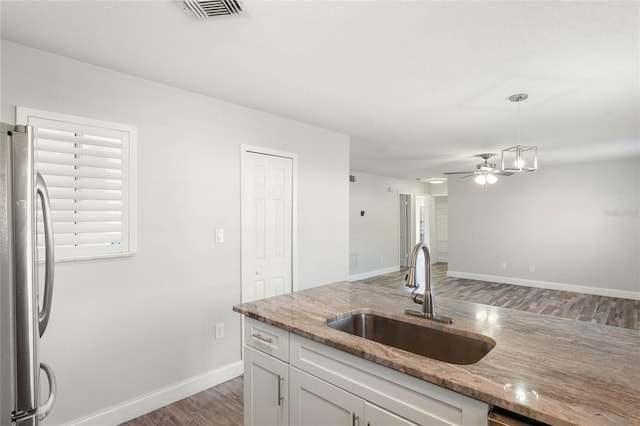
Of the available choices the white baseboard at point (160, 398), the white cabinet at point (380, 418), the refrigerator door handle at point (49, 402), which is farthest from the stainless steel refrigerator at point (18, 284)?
the white baseboard at point (160, 398)

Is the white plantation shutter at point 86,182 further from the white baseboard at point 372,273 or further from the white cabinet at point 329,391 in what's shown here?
the white baseboard at point 372,273

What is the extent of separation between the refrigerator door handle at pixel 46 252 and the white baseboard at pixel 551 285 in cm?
802

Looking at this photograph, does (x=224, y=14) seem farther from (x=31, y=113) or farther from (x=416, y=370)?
(x=416, y=370)

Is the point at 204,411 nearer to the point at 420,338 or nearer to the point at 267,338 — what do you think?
the point at 267,338

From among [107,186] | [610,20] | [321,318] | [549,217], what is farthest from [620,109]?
[107,186]

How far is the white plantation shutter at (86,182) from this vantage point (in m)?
2.12

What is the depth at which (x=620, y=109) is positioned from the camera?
10.8 ft

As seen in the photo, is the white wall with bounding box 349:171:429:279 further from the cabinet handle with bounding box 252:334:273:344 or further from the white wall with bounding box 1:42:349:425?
the cabinet handle with bounding box 252:334:273:344

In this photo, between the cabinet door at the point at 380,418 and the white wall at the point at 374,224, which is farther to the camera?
the white wall at the point at 374,224

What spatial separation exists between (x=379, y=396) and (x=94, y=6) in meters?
2.20

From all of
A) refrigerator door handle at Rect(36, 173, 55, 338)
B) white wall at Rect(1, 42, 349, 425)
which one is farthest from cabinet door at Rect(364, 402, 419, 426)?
white wall at Rect(1, 42, 349, 425)

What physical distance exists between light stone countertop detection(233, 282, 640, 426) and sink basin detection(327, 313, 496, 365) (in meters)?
0.04

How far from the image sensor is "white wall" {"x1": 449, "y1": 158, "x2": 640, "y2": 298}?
6.16 m

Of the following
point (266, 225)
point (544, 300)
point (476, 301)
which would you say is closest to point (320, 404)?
point (266, 225)
